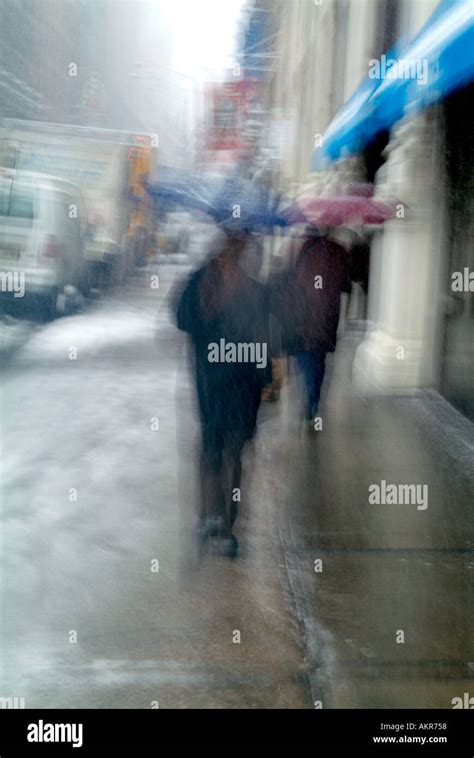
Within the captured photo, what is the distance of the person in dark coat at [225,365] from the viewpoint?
5.01 meters

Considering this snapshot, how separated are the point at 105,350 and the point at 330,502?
17.0ft

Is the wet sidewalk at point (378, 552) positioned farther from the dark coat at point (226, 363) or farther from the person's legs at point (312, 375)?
the dark coat at point (226, 363)

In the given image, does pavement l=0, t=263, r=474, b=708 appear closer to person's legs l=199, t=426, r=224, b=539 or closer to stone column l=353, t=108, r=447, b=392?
person's legs l=199, t=426, r=224, b=539

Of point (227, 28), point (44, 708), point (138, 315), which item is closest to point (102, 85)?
point (227, 28)

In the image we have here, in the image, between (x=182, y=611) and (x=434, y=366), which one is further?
(x=434, y=366)

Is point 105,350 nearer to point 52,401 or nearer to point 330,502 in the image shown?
point 52,401

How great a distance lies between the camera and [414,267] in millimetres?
9453

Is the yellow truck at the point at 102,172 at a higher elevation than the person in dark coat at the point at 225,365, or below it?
higher

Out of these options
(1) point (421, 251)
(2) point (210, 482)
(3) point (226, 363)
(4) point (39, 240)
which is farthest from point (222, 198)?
(4) point (39, 240)

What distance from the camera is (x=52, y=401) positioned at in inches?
328

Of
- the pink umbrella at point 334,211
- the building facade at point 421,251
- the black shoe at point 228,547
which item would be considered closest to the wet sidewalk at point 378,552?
the black shoe at point 228,547

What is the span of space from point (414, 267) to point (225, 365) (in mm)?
4870

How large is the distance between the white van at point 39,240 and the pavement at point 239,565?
2.82 metres
